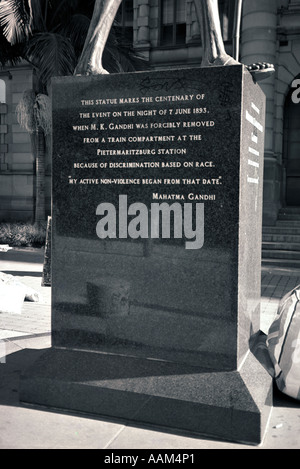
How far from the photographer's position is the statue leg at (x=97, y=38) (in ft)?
12.1

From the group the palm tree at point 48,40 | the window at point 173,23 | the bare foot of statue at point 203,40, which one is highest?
the window at point 173,23

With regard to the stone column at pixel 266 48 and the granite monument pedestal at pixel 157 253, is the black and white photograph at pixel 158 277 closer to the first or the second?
the granite monument pedestal at pixel 157 253

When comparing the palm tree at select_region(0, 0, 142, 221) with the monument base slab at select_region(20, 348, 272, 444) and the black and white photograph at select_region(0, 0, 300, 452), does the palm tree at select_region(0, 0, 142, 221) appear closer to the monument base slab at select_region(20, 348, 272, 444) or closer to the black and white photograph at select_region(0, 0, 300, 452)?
the black and white photograph at select_region(0, 0, 300, 452)

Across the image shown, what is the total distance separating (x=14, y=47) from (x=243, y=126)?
41.0 feet

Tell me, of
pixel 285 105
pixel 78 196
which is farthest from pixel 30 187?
pixel 78 196

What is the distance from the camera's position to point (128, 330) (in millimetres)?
3492

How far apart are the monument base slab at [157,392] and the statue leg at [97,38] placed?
81.2 inches

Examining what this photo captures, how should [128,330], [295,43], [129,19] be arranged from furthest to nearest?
[129,19] < [295,43] < [128,330]

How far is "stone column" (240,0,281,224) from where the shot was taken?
1475 centimetres

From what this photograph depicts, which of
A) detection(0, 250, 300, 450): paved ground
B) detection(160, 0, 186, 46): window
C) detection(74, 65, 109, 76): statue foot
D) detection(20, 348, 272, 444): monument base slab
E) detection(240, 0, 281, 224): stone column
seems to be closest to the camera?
detection(0, 250, 300, 450): paved ground

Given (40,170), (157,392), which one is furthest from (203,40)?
(40,170)

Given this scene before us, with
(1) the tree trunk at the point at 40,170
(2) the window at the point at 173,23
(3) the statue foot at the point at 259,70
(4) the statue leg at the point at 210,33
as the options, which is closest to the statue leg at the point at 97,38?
(4) the statue leg at the point at 210,33

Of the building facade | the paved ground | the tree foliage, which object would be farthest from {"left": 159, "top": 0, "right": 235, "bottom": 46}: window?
the paved ground

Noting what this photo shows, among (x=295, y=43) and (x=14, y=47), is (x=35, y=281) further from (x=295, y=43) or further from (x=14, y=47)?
(x=295, y=43)
